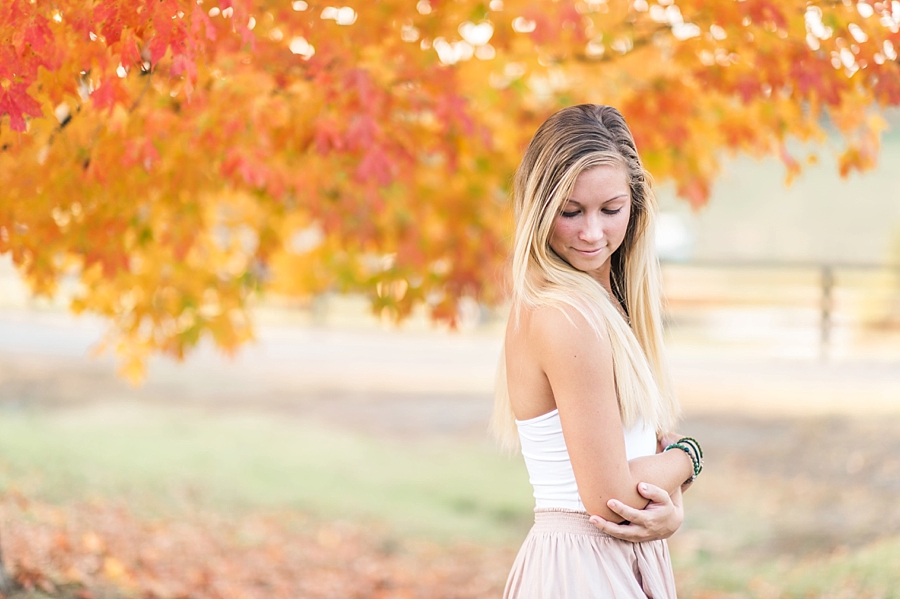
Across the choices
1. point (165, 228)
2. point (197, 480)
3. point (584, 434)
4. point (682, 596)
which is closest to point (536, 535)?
point (584, 434)

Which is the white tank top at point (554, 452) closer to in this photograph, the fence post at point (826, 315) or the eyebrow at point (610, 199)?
the eyebrow at point (610, 199)

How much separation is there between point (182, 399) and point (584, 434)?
9323 millimetres

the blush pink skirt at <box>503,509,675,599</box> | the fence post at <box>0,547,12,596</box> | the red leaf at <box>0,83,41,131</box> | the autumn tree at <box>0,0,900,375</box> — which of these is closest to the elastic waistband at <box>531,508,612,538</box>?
the blush pink skirt at <box>503,509,675,599</box>

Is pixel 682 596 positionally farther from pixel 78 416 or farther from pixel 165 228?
pixel 78 416

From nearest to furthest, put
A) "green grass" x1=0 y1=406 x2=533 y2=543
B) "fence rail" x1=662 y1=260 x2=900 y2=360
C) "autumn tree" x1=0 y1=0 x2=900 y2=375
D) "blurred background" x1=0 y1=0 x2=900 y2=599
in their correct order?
1. "autumn tree" x1=0 y1=0 x2=900 y2=375
2. "blurred background" x1=0 y1=0 x2=900 y2=599
3. "green grass" x1=0 y1=406 x2=533 y2=543
4. "fence rail" x1=662 y1=260 x2=900 y2=360

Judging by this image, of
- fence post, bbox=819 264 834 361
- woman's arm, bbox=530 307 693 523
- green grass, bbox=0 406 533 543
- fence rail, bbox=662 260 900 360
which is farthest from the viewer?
fence rail, bbox=662 260 900 360

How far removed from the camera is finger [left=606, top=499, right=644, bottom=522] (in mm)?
1693

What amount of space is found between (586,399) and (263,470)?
258 inches

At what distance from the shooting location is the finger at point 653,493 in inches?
68.1

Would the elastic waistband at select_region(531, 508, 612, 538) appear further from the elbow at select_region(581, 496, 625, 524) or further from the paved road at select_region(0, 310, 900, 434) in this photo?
the paved road at select_region(0, 310, 900, 434)

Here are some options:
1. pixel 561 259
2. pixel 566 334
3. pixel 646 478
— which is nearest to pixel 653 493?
pixel 646 478

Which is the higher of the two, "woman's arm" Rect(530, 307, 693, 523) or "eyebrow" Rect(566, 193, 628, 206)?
"eyebrow" Rect(566, 193, 628, 206)

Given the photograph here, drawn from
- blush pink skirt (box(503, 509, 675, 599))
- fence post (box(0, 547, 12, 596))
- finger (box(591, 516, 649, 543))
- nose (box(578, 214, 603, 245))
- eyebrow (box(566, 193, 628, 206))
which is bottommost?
fence post (box(0, 547, 12, 596))

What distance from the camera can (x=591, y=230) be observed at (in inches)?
69.7
